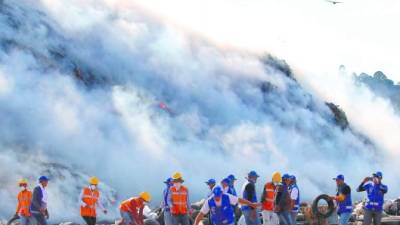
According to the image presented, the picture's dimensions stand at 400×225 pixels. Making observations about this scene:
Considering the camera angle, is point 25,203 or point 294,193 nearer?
point 294,193

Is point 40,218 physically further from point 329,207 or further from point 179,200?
point 329,207

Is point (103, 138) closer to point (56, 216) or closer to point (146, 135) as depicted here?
point (146, 135)

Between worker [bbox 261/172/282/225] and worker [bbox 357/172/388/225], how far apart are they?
2.86 metres

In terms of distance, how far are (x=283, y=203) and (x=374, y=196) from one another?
374 centimetres

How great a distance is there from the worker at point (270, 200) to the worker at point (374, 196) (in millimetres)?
2862

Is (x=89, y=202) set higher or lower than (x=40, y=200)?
higher

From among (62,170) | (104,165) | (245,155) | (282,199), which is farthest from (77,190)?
(282,199)

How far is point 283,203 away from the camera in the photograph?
1759cm

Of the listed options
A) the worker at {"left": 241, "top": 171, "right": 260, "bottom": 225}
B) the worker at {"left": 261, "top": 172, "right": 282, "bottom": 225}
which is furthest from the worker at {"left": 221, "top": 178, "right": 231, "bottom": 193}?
the worker at {"left": 261, "top": 172, "right": 282, "bottom": 225}

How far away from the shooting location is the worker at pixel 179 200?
762 inches

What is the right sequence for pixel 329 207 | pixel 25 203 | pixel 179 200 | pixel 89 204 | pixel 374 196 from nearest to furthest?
pixel 179 200
pixel 25 203
pixel 89 204
pixel 374 196
pixel 329 207

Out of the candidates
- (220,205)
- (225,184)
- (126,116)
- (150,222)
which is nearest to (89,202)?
(225,184)

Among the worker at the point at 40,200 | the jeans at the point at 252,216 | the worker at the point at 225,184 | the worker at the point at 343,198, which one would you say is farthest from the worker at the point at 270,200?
the worker at the point at 40,200

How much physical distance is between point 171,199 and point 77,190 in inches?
652
